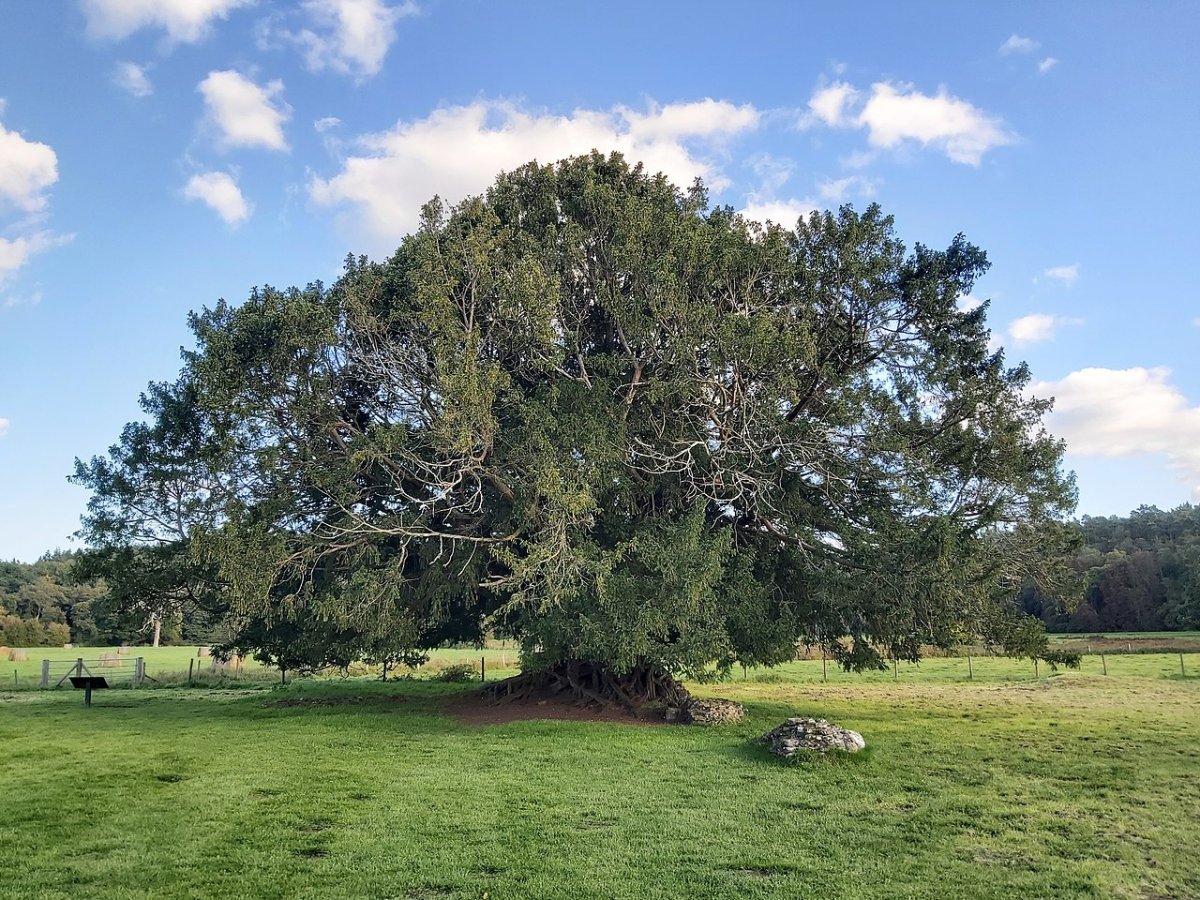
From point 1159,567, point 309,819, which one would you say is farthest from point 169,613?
point 1159,567

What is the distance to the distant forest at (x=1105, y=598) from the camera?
61.9 metres

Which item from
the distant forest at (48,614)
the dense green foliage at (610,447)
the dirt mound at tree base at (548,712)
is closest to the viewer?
the dense green foliage at (610,447)

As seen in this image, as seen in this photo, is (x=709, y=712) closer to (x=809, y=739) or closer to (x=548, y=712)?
(x=548, y=712)

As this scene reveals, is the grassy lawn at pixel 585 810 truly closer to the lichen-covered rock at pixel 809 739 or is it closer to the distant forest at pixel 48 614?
the lichen-covered rock at pixel 809 739

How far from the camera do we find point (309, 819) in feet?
30.5

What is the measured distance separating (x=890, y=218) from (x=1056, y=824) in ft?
44.8

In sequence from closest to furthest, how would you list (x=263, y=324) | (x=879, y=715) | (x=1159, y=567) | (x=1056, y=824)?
(x=1056, y=824) < (x=263, y=324) < (x=879, y=715) < (x=1159, y=567)

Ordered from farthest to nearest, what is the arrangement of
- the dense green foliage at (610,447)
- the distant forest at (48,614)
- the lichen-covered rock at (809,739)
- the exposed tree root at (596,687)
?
the distant forest at (48,614) < the exposed tree root at (596,687) < the dense green foliage at (610,447) < the lichen-covered rock at (809,739)

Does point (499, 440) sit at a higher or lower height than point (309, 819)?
higher

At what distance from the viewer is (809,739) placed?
1285cm

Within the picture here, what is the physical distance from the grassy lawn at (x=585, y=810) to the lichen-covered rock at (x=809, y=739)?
262 millimetres

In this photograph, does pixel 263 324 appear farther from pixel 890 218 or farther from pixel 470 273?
pixel 890 218

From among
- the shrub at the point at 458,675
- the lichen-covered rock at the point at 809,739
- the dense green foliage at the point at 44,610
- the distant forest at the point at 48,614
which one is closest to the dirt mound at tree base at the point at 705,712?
the lichen-covered rock at the point at 809,739

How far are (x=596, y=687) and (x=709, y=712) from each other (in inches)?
141
